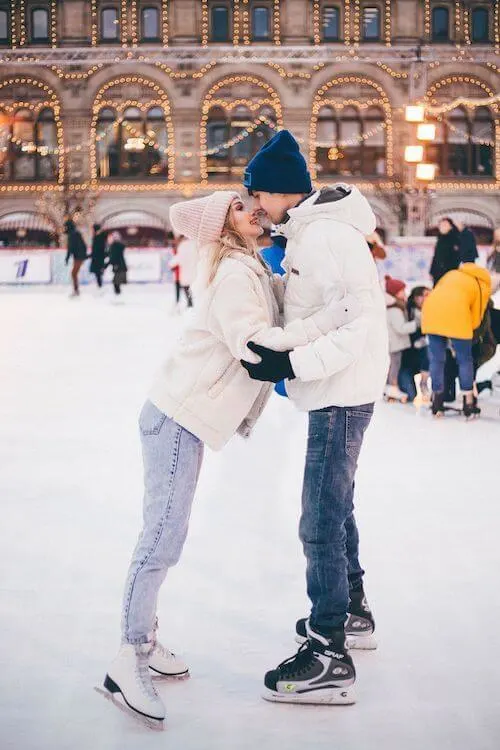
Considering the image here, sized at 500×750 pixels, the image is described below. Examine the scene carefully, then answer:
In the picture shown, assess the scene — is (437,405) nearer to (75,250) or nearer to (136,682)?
(136,682)

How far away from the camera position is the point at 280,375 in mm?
2494

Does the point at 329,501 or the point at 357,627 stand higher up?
the point at 329,501

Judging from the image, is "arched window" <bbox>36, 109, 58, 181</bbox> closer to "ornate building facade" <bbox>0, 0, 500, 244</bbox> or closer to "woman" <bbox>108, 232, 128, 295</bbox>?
"ornate building facade" <bbox>0, 0, 500, 244</bbox>

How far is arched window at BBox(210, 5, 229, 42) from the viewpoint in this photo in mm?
32375

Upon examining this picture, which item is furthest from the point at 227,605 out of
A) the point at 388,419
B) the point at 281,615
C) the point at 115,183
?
the point at 115,183

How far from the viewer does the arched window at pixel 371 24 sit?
32.5m

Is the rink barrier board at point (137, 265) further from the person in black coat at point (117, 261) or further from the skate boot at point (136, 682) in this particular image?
the skate boot at point (136, 682)

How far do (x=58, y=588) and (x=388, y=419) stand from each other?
4143 mm

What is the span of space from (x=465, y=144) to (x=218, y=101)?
8226mm

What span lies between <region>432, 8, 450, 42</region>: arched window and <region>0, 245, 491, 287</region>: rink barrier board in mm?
11656

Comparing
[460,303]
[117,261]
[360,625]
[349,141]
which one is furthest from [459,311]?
[349,141]

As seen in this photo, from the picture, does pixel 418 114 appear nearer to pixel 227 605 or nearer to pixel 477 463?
pixel 477 463

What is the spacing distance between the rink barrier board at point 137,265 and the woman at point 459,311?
616 inches

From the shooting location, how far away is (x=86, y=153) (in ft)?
106
